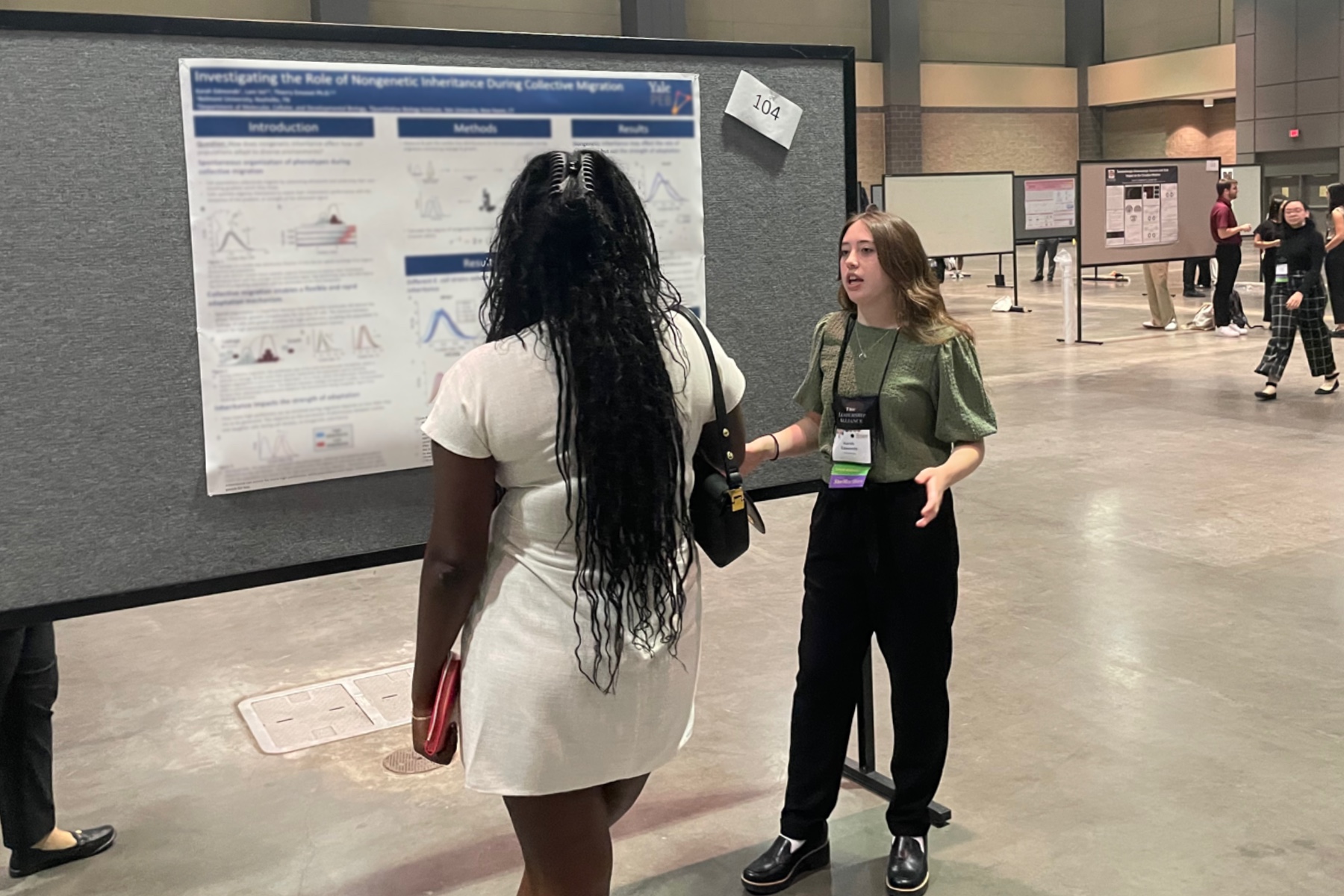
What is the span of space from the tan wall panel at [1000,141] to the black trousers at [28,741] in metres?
23.6

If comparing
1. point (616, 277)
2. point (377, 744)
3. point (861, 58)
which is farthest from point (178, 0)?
point (616, 277)

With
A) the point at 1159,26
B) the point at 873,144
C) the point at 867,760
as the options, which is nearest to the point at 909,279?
the point at 867,760

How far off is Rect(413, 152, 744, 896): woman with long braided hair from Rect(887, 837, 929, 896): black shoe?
3.46ft

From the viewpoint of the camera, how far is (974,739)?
10.6 feet

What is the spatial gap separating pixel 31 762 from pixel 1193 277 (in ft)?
50.3

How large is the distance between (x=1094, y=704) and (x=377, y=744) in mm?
2029

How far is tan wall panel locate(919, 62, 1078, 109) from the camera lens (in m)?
24.7

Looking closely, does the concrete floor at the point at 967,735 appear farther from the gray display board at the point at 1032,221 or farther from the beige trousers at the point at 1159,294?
the gray display board at the point at 1032,221

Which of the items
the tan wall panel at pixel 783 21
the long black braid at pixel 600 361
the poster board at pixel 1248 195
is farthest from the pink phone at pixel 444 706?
the tan wall panel at pixel 783 21

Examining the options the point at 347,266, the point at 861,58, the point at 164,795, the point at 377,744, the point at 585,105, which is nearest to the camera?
the point at 347,266

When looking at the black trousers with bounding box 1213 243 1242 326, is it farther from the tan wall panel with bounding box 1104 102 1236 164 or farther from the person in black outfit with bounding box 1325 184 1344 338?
the tan wall panel with bounding box 1104 102 1236 164

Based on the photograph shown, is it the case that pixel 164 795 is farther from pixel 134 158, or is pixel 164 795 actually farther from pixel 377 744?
pixel 134 158

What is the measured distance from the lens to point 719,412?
5.62 feet

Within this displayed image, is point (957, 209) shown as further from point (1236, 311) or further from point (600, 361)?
point (600, 361)
